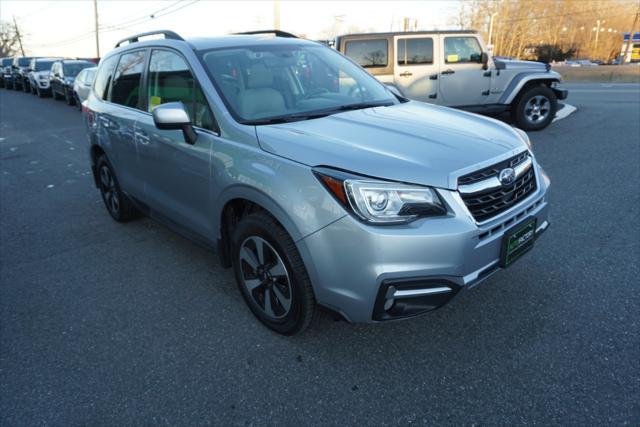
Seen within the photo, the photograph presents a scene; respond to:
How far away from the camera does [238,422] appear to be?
2195 millimetres

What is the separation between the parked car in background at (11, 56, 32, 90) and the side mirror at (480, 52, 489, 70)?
82.8 feet

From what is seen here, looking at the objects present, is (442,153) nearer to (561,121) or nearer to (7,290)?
(7,290)

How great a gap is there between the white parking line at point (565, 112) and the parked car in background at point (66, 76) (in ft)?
53.9

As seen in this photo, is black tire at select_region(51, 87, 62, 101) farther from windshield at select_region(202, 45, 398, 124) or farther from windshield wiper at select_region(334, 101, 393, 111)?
windshield wiper at select_region(334, 101, 393, 111)

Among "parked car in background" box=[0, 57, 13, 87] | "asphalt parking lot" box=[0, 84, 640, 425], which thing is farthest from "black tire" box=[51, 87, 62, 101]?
"asphalt parking lot" box=[0, 84, 640, 425]

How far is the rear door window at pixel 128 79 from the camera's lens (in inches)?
151

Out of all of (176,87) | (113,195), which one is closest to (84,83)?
(113,195)

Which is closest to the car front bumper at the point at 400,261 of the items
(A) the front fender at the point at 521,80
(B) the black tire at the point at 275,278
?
(B) the black tire at the point at 275,278

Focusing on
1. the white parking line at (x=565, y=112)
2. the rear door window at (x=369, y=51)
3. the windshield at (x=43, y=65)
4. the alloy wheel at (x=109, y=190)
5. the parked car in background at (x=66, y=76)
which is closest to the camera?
the alloy wheel at (x=109, y=190)

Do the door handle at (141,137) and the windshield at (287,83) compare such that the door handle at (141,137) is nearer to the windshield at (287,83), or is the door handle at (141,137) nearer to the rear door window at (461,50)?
the windshield at (287,83)

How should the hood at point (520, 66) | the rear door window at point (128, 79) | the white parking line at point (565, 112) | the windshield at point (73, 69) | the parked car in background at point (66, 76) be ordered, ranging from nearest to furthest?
the rear door window at point (128, 79) < the hood at point (520, 66) < the white parking line at point (565, 112) < the parked car in background at point (66, 76) < the windshield at point (73, 69)

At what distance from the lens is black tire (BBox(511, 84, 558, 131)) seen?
8.70 meters

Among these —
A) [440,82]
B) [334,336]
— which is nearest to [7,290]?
[334,336]

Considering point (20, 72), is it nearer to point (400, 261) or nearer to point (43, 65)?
point (43, 65)
